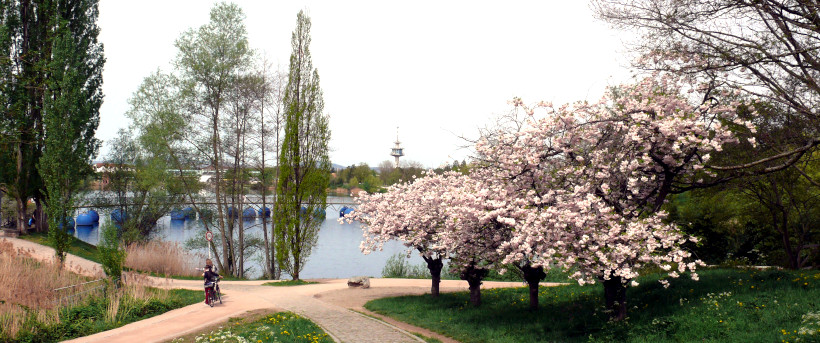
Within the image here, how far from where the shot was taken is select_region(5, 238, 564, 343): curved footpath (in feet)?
37.6

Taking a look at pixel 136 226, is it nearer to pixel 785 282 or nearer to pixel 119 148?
pixel 119 148

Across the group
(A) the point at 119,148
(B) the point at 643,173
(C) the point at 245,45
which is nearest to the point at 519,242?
(B) the point at 643,173

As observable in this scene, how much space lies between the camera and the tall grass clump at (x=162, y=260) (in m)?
22.4

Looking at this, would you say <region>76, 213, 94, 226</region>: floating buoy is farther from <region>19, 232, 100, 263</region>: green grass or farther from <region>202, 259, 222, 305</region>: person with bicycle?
<region>202, 259, 222, 305</region>: person with bicycle

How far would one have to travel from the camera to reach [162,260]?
2330 cm

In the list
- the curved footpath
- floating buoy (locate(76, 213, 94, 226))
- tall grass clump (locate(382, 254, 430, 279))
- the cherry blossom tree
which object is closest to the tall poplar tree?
the curved footpath

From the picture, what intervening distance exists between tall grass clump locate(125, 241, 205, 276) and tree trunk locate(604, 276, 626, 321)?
18595mm

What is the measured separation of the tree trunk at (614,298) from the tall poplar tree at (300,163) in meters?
15.2

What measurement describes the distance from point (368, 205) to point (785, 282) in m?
11.5

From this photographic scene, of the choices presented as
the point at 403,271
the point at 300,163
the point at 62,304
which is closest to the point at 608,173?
the point at 62,304

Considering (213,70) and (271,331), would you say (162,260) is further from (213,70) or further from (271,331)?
(271,331)

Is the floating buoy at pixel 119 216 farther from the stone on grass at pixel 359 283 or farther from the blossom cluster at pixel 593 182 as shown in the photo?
the blossom cluster at pixel 593 182

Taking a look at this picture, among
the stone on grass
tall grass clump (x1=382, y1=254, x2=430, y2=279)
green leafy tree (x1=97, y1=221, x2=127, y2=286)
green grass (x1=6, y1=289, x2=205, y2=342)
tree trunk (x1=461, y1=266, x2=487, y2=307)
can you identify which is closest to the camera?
green grass (x1=6, y1=289, x2=205, y2=342)

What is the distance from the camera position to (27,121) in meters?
23.3
